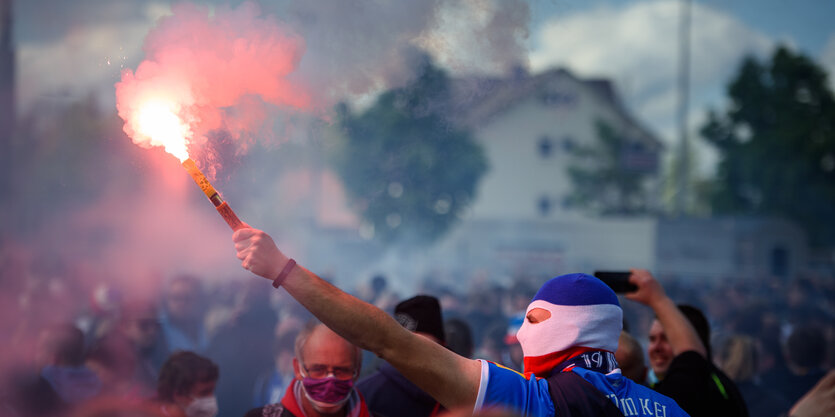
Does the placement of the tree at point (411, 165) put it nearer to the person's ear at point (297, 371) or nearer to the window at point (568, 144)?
the person's ear at point (297, 371)

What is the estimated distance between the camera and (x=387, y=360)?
6.36 ft

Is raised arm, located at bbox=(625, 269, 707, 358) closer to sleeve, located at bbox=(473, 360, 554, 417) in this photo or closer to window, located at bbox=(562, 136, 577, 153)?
sleeve, located at bbox=(473, 360, 554, 417)

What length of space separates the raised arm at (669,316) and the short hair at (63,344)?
3.37 metres

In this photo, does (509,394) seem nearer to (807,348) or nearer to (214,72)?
(214,72)

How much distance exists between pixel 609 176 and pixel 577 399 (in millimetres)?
27302

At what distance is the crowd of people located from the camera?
6.34 feet

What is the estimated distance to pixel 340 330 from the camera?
1.92 m

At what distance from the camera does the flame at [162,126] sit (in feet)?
8.22

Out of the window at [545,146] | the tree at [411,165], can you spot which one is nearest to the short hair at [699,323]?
the tree at [411,165]

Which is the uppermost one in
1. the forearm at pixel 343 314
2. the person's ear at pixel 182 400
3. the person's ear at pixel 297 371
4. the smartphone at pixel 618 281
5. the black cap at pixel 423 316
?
the smartphone at pixel 618 281

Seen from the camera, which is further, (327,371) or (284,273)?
(327,371)

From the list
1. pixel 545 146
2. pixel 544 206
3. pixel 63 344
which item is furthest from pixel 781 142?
pixel 63 344

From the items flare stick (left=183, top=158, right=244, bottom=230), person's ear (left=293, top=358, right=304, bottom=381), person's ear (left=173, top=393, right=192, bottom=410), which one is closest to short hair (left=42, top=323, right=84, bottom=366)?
person's ear (left=173, top=393, right=192, bottom=410)

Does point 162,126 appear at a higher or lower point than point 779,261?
higher
